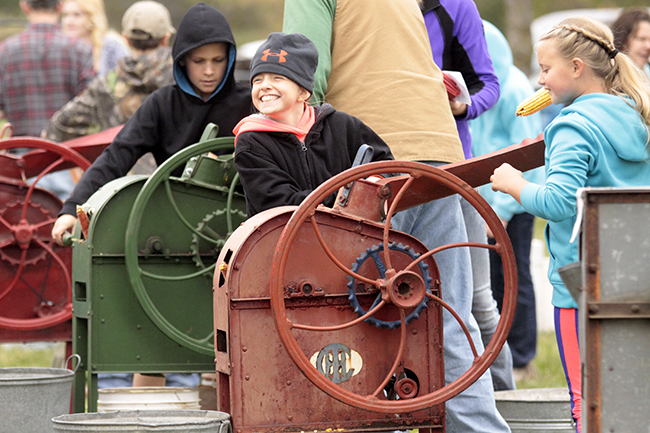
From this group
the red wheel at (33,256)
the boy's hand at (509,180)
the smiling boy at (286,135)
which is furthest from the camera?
the red wheel at (33,256)

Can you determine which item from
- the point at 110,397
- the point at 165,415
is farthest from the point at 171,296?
the point at 165,415

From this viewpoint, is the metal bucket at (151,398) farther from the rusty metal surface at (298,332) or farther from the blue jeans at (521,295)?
the blue jeans at (521,295)

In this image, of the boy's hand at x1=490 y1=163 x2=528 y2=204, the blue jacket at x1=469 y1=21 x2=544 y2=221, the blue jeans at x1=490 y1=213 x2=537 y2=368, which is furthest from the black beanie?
the blue jeans at x1=490 y1=213 x2=537 y2=368

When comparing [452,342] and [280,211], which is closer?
[280,211]

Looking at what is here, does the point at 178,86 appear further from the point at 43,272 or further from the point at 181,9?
the point at 181,9

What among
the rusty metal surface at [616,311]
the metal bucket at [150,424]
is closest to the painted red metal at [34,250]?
the metal bucket at [150,424]

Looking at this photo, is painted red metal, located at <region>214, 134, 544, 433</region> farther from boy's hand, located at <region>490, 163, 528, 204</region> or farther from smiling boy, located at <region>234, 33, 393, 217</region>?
smiling boy, located at <region>234, 33, 393, 217</region>

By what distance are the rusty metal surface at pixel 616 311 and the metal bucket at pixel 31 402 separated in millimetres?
2071

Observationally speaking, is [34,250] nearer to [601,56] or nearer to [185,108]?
[185,108]

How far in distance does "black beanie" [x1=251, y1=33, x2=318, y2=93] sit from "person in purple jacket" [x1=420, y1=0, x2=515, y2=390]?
75 cm

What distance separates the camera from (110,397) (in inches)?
155

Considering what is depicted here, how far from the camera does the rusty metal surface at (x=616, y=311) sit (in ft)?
7.54

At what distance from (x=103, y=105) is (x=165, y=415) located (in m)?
3.10

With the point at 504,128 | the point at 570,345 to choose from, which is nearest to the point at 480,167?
the point at 570,345
